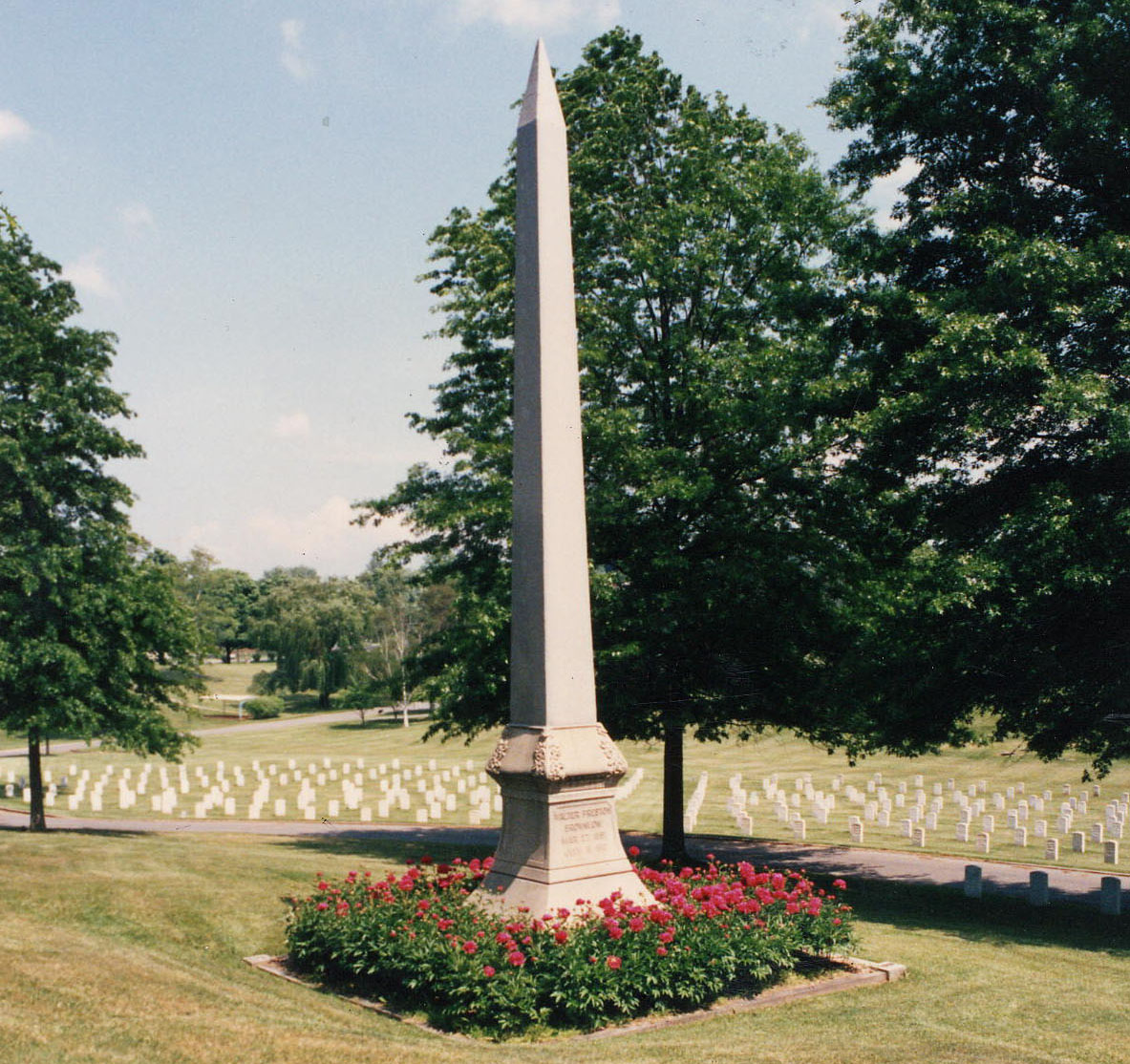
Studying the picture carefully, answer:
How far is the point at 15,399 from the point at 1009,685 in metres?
17.9

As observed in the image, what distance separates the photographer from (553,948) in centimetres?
834

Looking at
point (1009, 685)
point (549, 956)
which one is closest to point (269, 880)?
point (549, 956)

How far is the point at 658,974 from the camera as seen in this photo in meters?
8.29

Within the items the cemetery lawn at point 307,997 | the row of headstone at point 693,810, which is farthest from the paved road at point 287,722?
the cemetery lawn at point 307,997

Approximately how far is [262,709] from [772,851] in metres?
55.9

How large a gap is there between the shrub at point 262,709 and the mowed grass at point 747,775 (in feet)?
36.7

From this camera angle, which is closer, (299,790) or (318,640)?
(299,790)

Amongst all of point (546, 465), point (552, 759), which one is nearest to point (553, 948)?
point (552, 759)

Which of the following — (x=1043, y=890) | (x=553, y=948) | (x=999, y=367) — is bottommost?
(x=1043, y=890)

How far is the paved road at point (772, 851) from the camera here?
17.9 m

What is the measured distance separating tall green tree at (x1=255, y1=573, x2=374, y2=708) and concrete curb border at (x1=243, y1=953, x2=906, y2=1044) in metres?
58.1

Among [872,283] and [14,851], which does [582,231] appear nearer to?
[872,283]

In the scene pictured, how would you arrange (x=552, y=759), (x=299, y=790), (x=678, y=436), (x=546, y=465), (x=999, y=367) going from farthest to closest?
(x=299, y=790) < (x=678, y=436) < (x=999, y=367) < (x=546, y=465) < (x=552, y=759)

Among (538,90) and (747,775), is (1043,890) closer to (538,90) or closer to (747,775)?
(538,90)
